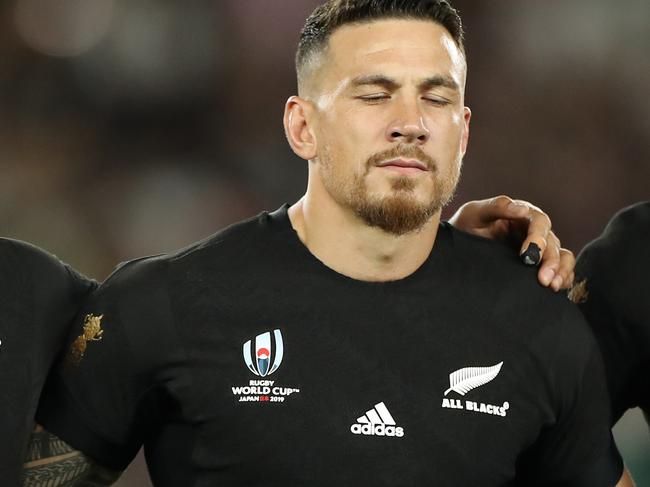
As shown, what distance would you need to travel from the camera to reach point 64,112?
5969mm

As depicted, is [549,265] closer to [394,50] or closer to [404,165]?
[404,165]

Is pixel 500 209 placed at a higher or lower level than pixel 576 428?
higher

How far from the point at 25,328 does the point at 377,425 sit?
2.76 feet

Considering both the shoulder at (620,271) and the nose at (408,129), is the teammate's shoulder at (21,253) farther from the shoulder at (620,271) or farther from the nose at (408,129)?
the shoulder at (620,271)

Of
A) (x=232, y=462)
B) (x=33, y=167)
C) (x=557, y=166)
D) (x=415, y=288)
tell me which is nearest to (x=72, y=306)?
(x=232, y=462)

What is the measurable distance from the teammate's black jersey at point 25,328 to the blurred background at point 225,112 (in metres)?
3.18

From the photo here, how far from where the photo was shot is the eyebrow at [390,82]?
8.36 feet

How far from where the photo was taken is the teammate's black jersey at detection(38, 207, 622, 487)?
249 centimetres

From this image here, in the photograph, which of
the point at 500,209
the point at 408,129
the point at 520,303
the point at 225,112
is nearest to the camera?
the point at 408,129

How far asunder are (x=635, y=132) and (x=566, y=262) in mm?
3530

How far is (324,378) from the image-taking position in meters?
2.54

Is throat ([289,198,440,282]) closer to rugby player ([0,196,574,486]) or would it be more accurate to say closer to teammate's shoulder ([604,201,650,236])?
rugby player ([0,196,574,486])

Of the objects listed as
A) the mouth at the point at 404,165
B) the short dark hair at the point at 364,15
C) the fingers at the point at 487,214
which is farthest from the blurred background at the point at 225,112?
the mouth at the point at 404,165

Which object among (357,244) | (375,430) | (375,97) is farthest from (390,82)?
(375,430)
